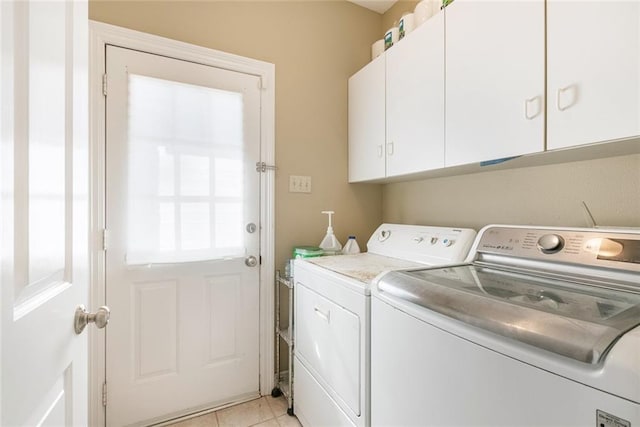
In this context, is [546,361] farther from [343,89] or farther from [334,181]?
[343,89]

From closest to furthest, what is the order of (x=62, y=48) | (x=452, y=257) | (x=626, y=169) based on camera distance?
(x=62, y=48) → (x=626, y=169) → (x=452, y=257)

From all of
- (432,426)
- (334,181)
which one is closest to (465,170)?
(334,181)

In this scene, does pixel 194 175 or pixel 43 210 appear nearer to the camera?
pixel 43 210

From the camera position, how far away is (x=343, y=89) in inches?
83.9

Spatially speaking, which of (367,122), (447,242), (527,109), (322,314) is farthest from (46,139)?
(367,122)

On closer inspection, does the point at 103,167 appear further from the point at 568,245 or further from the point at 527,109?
the point at 568,245

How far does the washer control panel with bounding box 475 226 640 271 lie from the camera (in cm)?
84

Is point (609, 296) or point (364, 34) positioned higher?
point (364, 34)

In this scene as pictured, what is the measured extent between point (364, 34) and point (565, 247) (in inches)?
77.2

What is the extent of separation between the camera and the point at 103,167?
4.83 feet

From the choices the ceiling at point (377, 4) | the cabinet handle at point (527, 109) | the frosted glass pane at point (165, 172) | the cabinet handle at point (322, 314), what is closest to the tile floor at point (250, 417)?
the cabinet handle at point (322, 314)

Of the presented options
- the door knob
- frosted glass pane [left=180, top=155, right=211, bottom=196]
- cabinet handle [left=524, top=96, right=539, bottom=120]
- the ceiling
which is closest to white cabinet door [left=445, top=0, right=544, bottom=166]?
cabinet handle [left=524, top=96, right=539, bottom=120]

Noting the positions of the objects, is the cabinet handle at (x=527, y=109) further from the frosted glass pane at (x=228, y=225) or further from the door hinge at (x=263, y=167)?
the frosted glass pane at (x=228, y=225)

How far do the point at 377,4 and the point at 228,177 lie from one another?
1.67 metres
